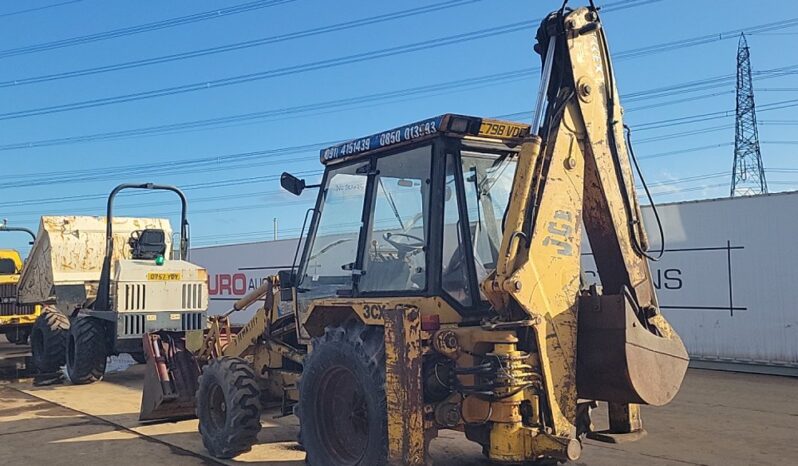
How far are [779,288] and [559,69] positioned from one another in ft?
30.0

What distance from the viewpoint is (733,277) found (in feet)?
42.0

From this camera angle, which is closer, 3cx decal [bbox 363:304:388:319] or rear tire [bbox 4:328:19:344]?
3cx decal [bbox 363:304:388:319]

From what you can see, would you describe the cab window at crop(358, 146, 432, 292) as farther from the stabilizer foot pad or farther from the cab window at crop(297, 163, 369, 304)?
the stabilizer foot pad

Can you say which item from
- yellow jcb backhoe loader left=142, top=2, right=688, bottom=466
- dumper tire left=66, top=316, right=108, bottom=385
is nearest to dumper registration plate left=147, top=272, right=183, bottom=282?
dumper tire left=66, top=316, right=108, bottom=385

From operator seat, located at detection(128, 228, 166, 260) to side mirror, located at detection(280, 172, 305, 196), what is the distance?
23.0 ft

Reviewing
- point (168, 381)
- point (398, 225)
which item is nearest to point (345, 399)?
point (398, 225)

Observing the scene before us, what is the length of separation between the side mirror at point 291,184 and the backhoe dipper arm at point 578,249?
2341 mm

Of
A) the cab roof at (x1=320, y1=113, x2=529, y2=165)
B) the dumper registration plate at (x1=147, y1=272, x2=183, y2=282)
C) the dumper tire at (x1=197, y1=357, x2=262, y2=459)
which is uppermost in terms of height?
the cab roof at (x1=320, y1=113, x2=529, y2=165)

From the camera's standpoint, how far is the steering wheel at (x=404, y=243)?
5410 mm

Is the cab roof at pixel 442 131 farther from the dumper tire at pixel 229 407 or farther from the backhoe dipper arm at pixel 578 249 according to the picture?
the dumper tire at pixel 229 407

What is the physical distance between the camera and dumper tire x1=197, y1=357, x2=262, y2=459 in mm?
6664

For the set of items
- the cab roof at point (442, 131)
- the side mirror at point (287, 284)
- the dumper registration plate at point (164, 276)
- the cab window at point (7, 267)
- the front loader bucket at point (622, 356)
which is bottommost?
the front loader bucket at point (622, 356)

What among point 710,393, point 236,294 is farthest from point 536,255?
point 236,294

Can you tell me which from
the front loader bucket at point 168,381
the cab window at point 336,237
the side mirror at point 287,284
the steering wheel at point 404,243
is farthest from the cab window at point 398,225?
the front loader bucket at point 168,381
